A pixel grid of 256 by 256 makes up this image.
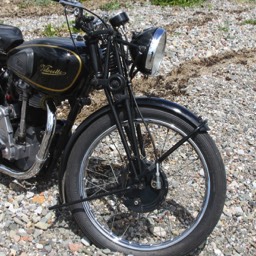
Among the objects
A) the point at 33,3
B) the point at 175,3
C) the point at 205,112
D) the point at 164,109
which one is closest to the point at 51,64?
the point at 164,109

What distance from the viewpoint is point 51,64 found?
286 cm

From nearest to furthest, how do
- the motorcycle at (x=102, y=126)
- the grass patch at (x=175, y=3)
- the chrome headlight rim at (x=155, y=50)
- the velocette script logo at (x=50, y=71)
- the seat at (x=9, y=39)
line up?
the chrome headlight rim at (x=155, y=50) → the motorcycle at (x=102, y=126) → the velocette script logo at (x=50, y=71) → the seat at (x=9, y=39) → the grass patch at (x=175, y=3)

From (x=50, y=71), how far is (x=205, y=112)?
8.43 ft

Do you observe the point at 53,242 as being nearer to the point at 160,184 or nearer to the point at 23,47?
the point at 160,184

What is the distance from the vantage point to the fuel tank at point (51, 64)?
2842mm

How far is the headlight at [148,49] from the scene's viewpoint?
Answer: 260 cm

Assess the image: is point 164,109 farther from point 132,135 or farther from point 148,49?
point 148,49

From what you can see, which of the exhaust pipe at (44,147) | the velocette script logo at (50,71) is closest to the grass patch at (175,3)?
the exhaust pipe at (44,147)

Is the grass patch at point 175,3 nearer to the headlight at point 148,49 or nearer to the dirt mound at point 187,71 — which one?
the dirt mound at point 187,71

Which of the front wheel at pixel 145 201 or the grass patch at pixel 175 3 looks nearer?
the front wheel at pixel 145 201

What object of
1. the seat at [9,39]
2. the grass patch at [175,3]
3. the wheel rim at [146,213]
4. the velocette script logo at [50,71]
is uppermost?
the seat at [9,39]

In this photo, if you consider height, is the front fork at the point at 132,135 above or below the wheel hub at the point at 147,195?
above

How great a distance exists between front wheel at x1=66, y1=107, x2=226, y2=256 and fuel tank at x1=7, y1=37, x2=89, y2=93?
1.06 feet

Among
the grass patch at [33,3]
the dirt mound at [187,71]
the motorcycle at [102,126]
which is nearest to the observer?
the motorcycle at [102,126]
